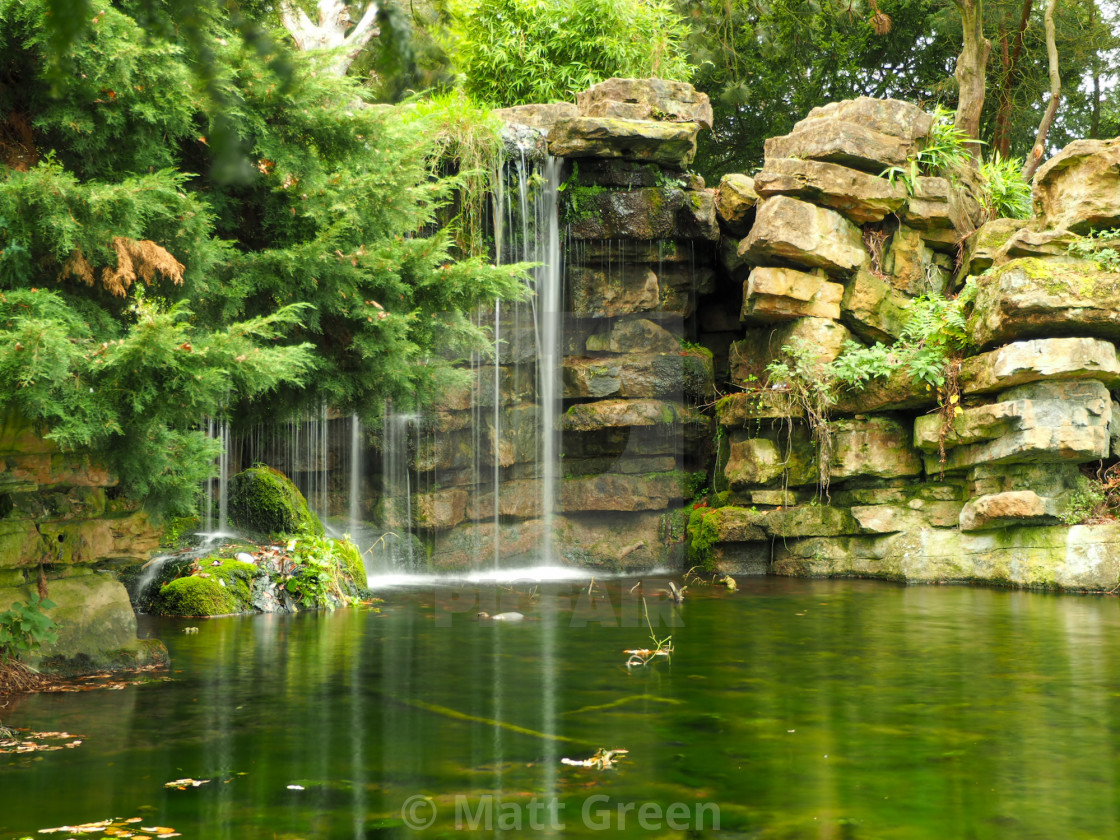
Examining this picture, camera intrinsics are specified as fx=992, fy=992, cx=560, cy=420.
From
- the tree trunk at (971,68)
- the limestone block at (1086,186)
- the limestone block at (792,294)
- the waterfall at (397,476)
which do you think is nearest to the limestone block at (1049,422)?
the limestone block at (1086,186)

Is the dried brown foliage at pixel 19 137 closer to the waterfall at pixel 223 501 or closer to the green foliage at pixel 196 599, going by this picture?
the green foliage at pixel 196 599

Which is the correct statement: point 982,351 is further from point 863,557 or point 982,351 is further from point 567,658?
point 567,658

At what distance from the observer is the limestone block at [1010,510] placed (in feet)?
35.1

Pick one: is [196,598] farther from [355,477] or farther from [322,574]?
[355,477]

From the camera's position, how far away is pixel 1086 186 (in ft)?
38.4

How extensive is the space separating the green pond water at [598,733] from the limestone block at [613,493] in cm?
574

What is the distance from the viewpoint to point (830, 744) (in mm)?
4625

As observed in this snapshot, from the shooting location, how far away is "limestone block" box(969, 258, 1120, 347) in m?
10.6

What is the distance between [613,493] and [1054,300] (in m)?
6.20

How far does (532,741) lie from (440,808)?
39.8 inches

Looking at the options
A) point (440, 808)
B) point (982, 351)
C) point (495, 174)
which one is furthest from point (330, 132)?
point (982, 351)

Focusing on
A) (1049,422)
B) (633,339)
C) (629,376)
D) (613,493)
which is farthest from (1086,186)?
(613,493)

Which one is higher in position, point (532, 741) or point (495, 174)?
point (495, 174)

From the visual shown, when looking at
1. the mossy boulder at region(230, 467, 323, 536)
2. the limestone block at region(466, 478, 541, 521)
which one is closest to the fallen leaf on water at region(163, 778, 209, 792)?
the mossy boulder at region(230, 467, 323, 536)
